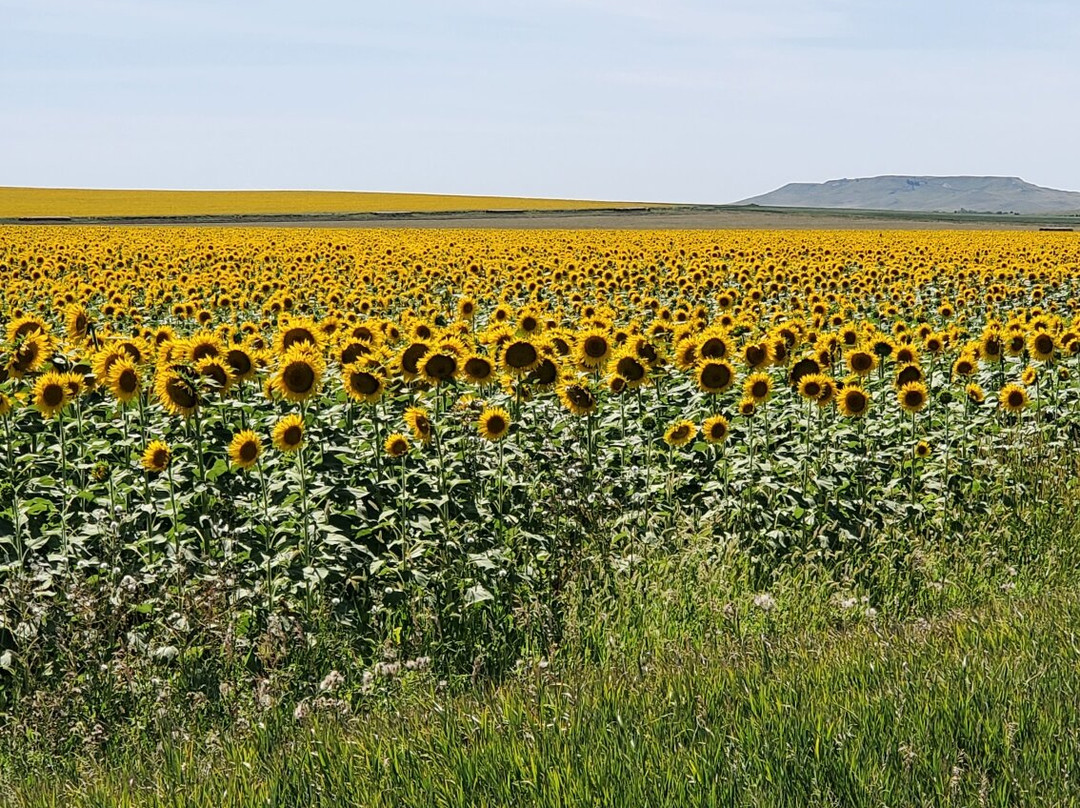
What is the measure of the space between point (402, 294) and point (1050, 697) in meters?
13.8

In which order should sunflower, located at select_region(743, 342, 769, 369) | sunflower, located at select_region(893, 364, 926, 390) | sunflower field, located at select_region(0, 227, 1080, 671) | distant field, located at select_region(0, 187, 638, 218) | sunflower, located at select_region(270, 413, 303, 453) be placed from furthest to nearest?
distant field, located at select_region(0, 187, 638, 218) → sunflower, located at select_region(893, 364, 926, 390) → sunflower, located at select_region(743, 342, 769, 369) → sunflower, located at select_region(270, 413, 303, 453) → sunflower field, located at select_region(0, 227, 1080, 671)

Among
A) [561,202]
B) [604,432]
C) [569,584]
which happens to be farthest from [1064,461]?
[561,202]

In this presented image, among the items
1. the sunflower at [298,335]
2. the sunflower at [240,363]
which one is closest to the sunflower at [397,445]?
the sunflower at [240,363]

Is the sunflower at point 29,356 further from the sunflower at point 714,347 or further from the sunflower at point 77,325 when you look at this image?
the sunflower at point 714,347

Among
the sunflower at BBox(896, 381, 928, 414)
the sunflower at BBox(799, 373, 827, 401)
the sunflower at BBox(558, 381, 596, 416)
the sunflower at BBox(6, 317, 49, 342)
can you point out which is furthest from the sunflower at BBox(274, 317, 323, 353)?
the sunflower at BBox(896, 381, 928, 414)

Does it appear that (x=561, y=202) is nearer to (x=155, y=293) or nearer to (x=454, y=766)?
(x=155, y=293)

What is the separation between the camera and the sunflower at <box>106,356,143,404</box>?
21.2ft

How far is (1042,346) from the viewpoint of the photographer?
361 inches

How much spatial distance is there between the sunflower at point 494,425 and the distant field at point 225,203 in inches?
3098

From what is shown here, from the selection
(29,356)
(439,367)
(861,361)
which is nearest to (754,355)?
(861,361)

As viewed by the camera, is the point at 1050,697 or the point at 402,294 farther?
the point at 402,294

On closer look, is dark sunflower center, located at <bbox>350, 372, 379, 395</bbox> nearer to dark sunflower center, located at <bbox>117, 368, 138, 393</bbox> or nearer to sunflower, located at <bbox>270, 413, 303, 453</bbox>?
sunflower, located at <bbox>270, 413, 303, 453</bbox>

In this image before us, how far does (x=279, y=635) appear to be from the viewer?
4762mm

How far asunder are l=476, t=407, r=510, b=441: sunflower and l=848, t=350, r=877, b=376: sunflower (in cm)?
318
